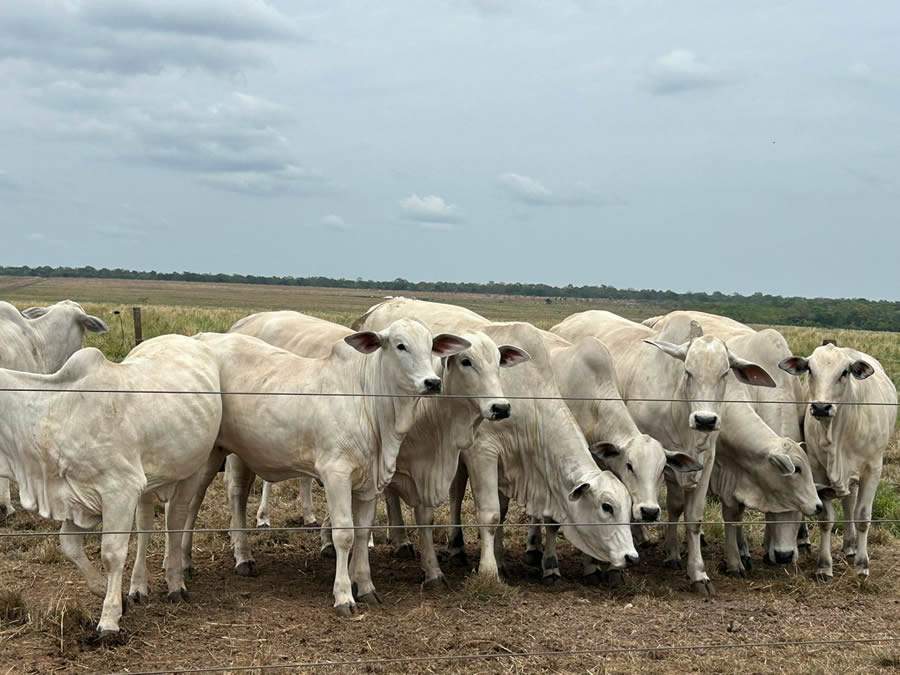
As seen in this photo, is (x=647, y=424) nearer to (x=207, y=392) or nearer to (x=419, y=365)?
(x=419, y=365)

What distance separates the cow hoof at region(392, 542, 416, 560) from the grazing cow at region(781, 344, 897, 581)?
11.4 feet

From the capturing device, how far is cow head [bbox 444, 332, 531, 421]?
7441mm

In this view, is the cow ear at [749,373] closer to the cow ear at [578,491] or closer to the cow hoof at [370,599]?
the cow ear at [578,491]

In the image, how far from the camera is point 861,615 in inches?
293

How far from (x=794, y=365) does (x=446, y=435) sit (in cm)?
318

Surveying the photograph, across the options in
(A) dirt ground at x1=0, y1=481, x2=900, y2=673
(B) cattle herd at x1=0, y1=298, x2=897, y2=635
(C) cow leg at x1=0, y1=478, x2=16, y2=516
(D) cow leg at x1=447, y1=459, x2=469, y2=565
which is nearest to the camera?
(A) dirt ground at x1=0, y1=481, x2=900, y2=673

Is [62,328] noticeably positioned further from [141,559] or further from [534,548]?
[534,548]

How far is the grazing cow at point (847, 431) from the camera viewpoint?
28.1 feet

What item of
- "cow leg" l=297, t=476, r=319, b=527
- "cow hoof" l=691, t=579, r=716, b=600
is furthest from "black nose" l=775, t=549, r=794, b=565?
"cow leg" l=297, t=476, r=319, b=527

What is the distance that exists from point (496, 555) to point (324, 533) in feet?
5.07

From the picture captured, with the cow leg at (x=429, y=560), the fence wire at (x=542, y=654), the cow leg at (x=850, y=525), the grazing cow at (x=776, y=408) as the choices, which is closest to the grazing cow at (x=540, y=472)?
the cow leg at (x=429, y=560)

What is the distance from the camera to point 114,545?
6160 millimetres

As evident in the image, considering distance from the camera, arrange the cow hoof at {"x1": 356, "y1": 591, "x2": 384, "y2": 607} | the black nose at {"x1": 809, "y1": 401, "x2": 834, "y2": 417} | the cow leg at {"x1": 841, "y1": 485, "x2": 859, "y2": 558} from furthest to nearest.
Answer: the cow leg at {"x1": 841, "y1": 485, "x2": 859, "y2": 558} → the black nose at {"x1": 809, "y1": 401, "x2": 834, "y2": 417} → the cow hoof at {"x1": 356, "y1": 591, "x2": 384, "y2": 607}

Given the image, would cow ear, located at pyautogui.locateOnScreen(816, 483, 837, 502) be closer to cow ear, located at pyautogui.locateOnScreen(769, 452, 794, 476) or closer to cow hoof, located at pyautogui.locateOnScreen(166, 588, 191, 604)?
cow ear, located at pyautogui.locateOnScreen(769, 452, 794, 476)
